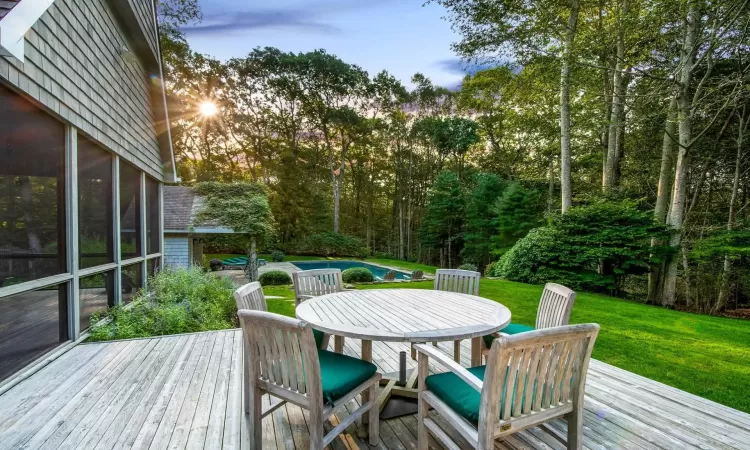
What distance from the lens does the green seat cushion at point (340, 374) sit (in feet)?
5.95

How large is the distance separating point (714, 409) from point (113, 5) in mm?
7482

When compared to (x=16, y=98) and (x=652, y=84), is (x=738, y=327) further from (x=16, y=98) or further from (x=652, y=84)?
(x=16, y=98)

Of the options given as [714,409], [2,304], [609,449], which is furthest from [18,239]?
[714,409]

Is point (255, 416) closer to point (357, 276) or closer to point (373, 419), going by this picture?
point (373, 419)

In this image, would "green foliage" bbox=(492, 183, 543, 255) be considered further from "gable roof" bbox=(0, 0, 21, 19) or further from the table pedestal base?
"gable roof" bbox=(0, 0, 21, 19)

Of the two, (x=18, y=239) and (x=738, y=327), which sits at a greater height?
(x=18, y=239)

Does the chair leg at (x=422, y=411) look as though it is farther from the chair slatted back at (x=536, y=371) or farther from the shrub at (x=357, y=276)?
the shrub at (x=357, y=276)

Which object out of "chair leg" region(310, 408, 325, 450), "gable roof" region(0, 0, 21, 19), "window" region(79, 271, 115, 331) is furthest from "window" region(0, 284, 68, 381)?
"chair leg" region(310, 408, 325, 450)

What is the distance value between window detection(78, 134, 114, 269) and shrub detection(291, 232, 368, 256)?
1571cm

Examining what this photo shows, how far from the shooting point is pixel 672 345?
13.6 feet

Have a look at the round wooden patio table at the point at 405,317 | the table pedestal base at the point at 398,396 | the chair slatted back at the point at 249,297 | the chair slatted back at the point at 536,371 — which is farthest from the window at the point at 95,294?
the chair slatted back at the point at 536,371

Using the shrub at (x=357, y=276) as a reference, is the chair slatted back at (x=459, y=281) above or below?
above

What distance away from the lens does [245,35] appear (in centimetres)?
836

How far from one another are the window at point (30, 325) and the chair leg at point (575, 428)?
12.2ft
